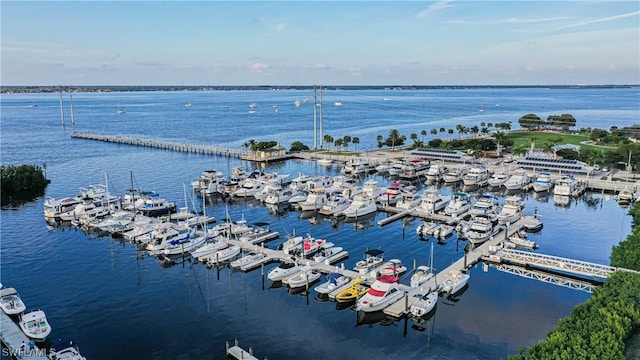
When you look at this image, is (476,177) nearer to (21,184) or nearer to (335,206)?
(335,206)

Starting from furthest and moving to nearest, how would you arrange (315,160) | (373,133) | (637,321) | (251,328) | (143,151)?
(373,133) < (143,151) < (315,160) < (251,328) < (637,321)

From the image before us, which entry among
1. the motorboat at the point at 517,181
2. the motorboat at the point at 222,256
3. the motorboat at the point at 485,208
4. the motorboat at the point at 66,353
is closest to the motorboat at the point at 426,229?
the motorboat at the point at 485,208

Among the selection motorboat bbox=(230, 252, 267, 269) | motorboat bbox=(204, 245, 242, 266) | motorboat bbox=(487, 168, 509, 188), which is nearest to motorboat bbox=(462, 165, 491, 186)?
motorboat bbox=(487, 168, 509, 188)

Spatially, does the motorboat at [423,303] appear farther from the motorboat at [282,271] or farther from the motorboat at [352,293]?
the motorboat at [282,271]

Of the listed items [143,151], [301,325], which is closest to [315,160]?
[143,151]

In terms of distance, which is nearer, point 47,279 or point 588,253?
point 47,279

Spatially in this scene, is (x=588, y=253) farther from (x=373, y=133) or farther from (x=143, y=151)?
(x=373, y=133)
